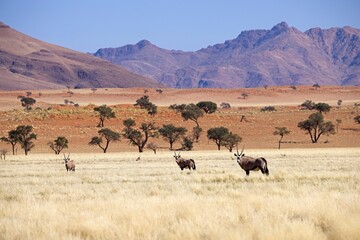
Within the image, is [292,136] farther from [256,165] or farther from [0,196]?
[0,196]

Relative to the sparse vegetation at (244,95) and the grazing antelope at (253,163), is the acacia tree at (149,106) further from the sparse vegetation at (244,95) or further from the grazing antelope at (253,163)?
the grazing antelope at (253,163)

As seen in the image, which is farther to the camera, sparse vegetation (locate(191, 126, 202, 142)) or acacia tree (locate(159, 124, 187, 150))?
sparse vegetation (locate(191, 126, 202, 142))

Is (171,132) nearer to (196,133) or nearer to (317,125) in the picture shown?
(196,133)

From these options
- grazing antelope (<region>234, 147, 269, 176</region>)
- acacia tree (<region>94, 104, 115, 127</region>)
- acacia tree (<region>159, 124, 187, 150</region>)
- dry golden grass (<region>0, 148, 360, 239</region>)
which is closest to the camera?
dry golden grass (<region>0, 148, 360, 239</region>)

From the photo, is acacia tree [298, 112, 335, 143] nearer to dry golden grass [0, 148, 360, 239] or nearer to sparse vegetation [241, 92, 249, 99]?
dry golden grass [0, 148, 360, 239]

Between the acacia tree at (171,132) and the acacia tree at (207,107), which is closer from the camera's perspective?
the acacia tree at (171,132)

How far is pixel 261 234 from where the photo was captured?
939 centimetres

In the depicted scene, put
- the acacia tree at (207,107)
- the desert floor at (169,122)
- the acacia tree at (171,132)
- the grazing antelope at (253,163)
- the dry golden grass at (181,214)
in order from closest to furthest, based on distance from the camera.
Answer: the dry golden grass at (181,214)
the grazing antelope at (253,163)
the acacia tree at (171,132)
the desert floor at (169,122)
the acacia tree at (207,107)

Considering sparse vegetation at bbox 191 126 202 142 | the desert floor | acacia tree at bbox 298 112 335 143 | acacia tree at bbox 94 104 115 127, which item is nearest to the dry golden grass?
the desert floor

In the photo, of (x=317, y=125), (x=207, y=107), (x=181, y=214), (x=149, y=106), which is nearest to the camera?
(x=181, y=214)

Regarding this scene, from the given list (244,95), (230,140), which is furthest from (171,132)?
(244,95)

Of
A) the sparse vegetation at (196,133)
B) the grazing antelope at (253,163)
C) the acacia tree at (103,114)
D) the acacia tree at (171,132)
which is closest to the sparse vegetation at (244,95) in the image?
the acacia tree at (103,114)

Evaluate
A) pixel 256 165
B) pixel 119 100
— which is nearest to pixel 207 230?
pixel 256 165

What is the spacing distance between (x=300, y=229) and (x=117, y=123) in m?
78.8
